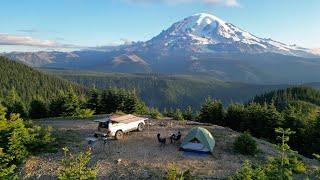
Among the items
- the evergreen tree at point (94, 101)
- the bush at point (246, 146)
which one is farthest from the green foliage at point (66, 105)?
the bush at point (246, 146)

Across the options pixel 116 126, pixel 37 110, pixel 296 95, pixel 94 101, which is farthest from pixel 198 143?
pixel 296 95

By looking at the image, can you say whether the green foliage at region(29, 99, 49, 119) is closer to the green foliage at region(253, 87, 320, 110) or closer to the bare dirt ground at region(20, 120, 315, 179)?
the bare dirt ground at region(20, 120, 315, 179)

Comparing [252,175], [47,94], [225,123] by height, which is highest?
[252,175]

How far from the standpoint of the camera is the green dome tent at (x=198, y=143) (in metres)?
33.5

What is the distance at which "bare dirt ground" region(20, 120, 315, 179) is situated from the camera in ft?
96.1

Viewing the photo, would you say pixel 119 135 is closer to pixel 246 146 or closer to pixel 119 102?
pixel 246 146

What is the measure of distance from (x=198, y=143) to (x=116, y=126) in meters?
8.16

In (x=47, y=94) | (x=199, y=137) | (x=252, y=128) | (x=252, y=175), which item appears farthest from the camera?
(x=47, y=94)

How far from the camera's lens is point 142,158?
3209 centimetres

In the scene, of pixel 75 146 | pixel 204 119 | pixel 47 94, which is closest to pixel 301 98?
pixel 204 119

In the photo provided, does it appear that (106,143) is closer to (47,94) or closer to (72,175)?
(72,175)

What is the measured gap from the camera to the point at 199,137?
110 feet

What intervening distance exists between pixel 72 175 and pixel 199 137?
1937cm

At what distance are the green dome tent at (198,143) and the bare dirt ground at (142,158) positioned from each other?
25.8 inches
